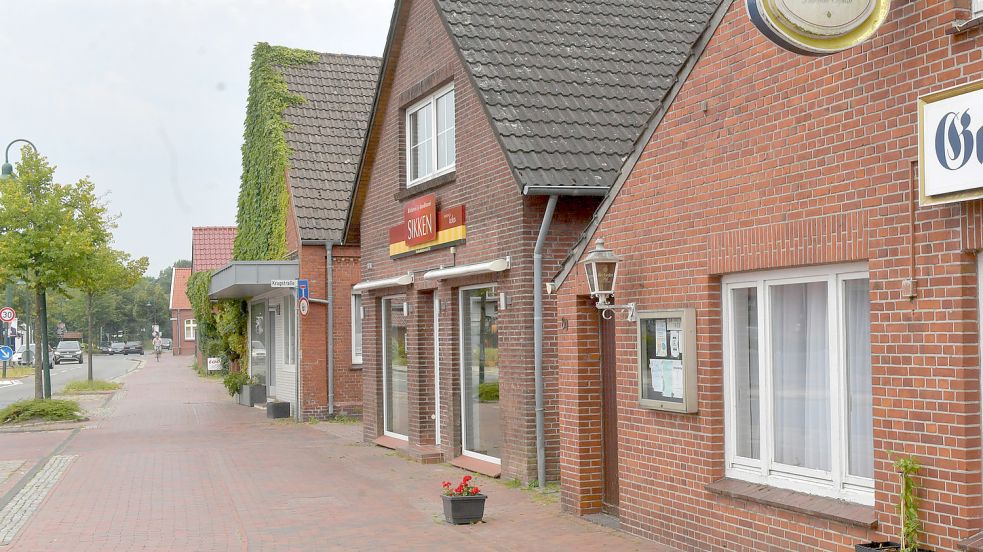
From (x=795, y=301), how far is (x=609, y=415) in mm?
3245

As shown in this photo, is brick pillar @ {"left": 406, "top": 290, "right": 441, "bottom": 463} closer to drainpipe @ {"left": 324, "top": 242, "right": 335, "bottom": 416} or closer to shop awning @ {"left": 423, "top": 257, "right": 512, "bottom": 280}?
shop awning @ {"left": 423, "top": 257, "right": 512, "bottom": 280}

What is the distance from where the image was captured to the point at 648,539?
920 centimetres

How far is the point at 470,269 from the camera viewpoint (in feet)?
42.3

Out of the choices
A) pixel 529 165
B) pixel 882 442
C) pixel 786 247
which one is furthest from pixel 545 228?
pixel 882 442

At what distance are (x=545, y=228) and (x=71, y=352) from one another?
66333 millimetres

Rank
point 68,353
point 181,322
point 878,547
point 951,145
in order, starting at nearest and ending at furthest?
point 951,145
point 878,547
point 68,353
point 181,322

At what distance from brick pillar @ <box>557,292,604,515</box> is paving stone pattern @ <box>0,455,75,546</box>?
5.41 m

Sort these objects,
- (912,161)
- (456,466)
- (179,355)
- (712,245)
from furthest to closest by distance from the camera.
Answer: (179,355) → (456,466) → (712,245) → (912,161)

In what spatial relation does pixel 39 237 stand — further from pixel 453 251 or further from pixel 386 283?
pixel 453 251

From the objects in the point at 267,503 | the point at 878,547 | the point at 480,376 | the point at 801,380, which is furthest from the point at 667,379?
the point at 267,503

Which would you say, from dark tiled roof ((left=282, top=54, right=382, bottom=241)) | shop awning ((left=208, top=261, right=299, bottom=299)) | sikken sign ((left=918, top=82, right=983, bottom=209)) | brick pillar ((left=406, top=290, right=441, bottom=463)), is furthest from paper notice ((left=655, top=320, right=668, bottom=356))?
shop awning ((left=208, top=261, right=299, bottom=299))

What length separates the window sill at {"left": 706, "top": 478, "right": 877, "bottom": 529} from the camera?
6707mm

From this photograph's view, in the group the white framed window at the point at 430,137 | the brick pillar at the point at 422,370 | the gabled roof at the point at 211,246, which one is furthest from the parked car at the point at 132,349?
the brick pillar at the point at 422,370

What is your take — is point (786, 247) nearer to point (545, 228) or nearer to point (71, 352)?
point (545, 228)
